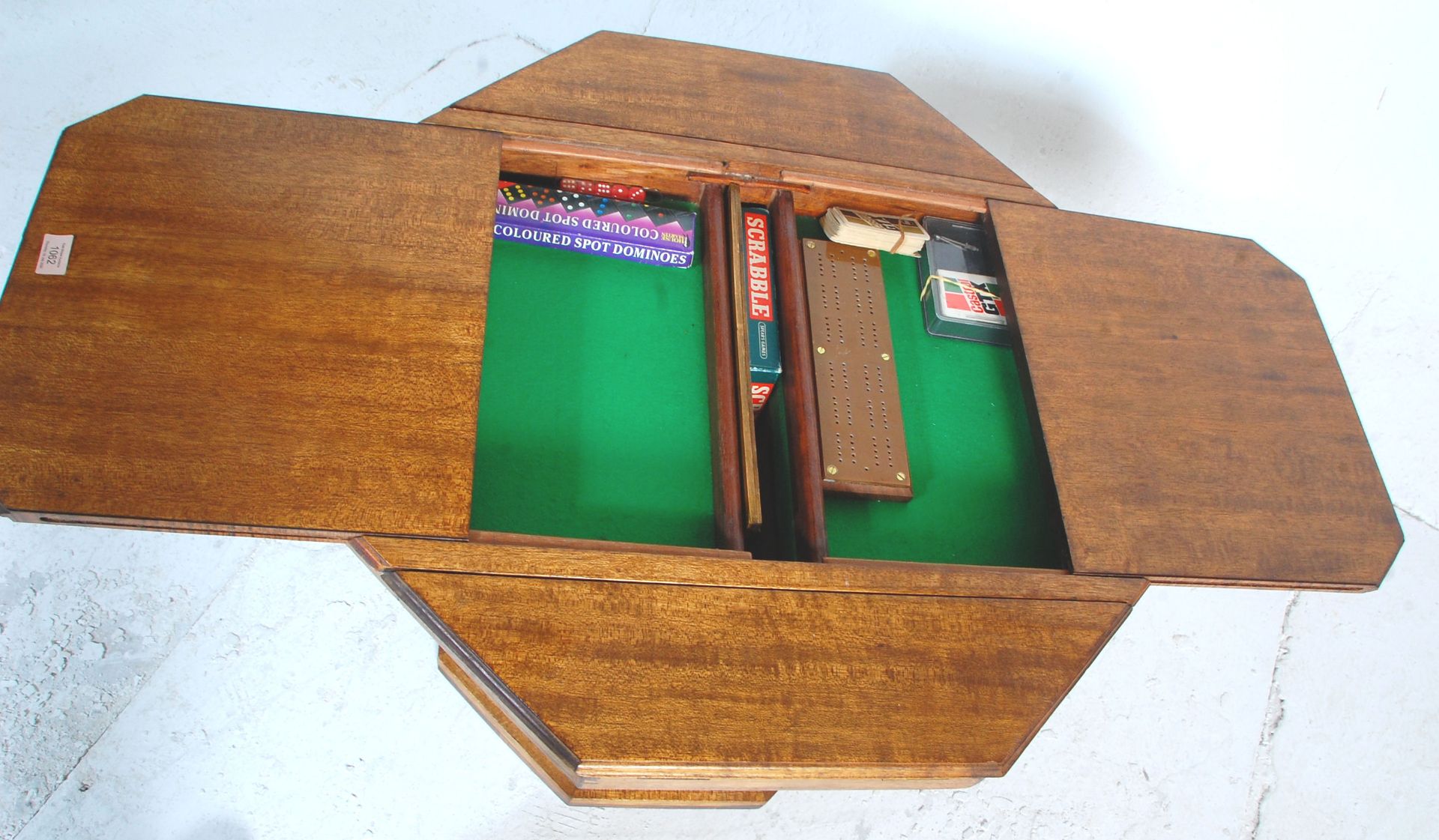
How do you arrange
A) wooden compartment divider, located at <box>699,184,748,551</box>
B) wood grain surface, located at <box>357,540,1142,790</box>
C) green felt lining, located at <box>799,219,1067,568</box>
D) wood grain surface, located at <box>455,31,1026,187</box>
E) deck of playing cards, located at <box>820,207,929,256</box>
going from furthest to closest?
deck of playing cards, located at <box>820,207,929,256</box>
wood grain surface, located at <box>455,31,1026,187</box>
green felt lining, located at <box>799,219,1067,568</box>
wooden compartment divider, located at <box>699,184,748,551</box>
wood grain surface, located at <box>357,540,1142,790</box>

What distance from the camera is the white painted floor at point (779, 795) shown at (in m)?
2.06

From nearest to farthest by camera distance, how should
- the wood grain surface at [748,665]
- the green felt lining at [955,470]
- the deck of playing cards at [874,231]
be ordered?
1. the wood grain surface at [748,665]
2. the green felt lining at [955,470]
3. the deck of playing cards at [874,231]

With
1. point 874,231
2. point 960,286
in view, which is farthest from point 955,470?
point 874,231

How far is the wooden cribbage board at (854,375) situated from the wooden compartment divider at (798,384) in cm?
4

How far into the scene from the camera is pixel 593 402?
165 centimetres

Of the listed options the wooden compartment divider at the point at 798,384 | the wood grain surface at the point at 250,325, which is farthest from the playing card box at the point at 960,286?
the wood grain surface at the point at 250,325

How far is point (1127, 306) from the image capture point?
5.91 feet

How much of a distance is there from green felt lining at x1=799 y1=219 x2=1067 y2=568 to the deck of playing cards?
1.9 inches

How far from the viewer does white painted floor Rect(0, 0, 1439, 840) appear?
206 centimetres

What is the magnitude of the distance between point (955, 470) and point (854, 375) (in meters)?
0.26

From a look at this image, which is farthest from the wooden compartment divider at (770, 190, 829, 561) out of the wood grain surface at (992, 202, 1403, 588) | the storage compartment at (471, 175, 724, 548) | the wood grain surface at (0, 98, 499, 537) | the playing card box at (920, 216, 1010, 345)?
the wood grain surface at (0, 98, 499, 537)

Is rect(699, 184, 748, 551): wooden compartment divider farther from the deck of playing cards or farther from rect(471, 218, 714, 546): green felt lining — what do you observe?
the deck of playing cards

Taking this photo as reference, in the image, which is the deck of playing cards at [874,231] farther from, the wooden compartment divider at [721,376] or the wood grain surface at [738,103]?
the wooden compartment divider at [721,376]

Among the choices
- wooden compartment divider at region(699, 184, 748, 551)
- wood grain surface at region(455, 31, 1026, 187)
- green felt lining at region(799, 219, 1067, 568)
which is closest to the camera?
wooden compartment divider at region(699, 184, 748, 551)
